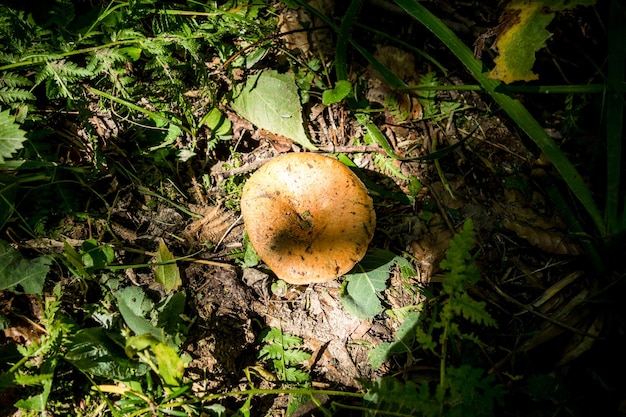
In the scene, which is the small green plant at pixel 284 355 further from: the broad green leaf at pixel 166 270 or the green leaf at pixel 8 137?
the green leaf at pixel 8 137

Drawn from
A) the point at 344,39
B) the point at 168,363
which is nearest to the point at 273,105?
the point at 344,39

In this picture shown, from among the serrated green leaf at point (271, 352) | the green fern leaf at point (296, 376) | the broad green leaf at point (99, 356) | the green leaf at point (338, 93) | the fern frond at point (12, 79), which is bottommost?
the green fern leaf at point (296, 376)

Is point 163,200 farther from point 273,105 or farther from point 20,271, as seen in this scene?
point 273,105

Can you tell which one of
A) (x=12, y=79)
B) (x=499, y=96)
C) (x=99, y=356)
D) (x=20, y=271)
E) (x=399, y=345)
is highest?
(x=499, y=96)

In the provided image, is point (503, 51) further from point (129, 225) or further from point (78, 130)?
point (78, 130)

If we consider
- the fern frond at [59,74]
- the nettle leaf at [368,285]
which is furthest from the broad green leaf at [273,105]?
the fern frond at [59,74]
